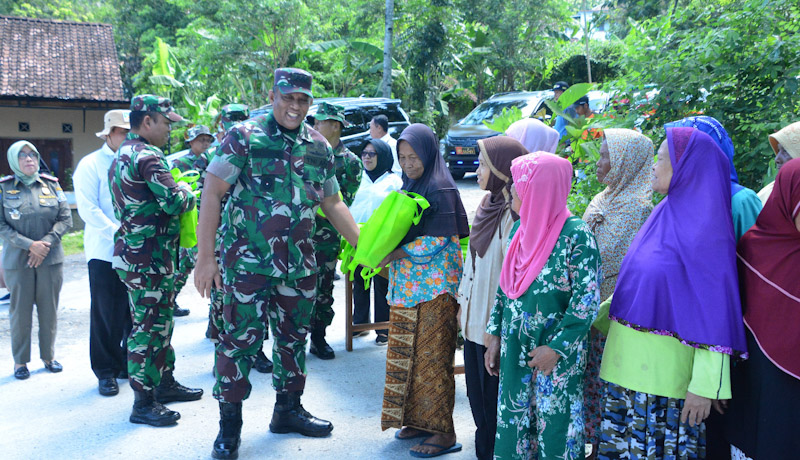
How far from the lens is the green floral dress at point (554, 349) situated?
283 centimetres

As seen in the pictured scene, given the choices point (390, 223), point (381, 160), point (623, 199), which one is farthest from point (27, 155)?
point (623, 199)

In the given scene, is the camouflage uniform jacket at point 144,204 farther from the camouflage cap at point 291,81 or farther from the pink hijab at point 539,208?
the pink hijab at point 539,208

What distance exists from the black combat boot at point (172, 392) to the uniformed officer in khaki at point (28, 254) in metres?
1.32

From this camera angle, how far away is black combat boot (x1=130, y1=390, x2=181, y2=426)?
425 centimetres

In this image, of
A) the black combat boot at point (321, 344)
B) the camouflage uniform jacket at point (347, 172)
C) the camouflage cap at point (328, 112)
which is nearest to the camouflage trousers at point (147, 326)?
the black combat boot at point (321, 344)

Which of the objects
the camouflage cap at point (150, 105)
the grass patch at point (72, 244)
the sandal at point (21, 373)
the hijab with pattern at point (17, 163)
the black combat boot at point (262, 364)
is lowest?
the sandal at point (21, 373)

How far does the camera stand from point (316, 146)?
3947 millimetres

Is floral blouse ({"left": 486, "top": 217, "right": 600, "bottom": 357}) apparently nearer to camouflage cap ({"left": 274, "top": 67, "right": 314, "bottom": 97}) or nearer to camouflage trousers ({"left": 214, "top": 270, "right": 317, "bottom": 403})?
camouflage trousers ({"left": 214, "top": 270, "right": 317, "bottom": 403})

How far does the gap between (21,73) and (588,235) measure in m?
17.5

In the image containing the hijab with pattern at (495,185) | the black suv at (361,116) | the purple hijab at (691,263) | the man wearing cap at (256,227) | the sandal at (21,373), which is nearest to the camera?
the purple hijab at (691,263)

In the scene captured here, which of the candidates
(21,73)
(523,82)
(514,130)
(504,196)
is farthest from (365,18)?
(504,196)

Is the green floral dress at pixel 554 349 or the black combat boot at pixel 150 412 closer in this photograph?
the green floral dress at pixel 554 349

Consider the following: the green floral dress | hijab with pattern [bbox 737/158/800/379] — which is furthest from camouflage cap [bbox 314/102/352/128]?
hijab with pattern [bbox 737/158/800/379]

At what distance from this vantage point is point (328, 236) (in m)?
5.46
